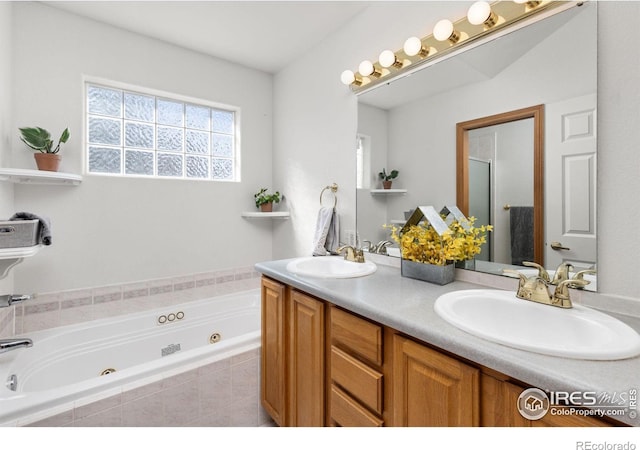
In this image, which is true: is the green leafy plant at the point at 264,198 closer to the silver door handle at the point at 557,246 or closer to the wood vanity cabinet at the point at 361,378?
the wood vanity cabinet at the point at 361,378

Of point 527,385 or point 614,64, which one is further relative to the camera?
point 614,64

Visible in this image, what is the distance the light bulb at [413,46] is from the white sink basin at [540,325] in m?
1.25

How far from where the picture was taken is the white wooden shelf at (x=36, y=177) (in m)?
1.57

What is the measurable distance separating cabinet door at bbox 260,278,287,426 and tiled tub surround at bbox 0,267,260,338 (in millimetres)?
1020

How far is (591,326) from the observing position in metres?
0.86

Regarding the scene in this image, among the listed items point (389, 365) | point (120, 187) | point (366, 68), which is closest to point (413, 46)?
point (366, 68)

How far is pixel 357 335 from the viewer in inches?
45.1

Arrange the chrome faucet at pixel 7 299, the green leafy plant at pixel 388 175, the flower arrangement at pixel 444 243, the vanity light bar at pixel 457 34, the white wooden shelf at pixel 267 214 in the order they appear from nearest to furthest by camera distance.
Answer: the vanity light bar at pixel 457 34, the flower arrangement at pixel 444 243, the chrome faucet at pixel 7 299, the green leafy plant at pixel 388 175, the white wooden shelf at pixel 267 214

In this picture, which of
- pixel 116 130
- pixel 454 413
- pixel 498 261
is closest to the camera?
pixel 454 413

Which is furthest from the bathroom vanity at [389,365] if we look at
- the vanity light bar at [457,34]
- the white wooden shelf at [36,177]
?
the white wooden shelf at [36,177]

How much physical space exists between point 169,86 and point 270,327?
79.6 inches
